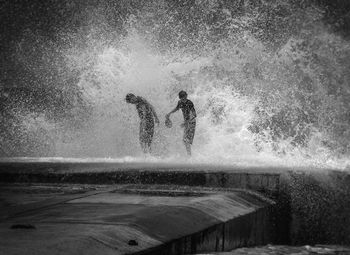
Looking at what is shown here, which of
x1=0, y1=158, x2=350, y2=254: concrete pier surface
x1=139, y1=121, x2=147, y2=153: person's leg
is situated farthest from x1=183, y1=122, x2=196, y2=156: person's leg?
x1=0, y1=158, x2=350, y2=254: concrete pier surface

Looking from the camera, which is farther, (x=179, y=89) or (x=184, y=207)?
(x=179, y=89)

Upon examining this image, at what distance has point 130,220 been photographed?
412 centimetres

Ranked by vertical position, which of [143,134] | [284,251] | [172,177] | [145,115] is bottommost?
[284,251]

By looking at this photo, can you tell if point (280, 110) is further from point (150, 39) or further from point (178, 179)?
point (178, 179)

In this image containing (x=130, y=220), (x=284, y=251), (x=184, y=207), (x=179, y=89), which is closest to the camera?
(x=130, y=220)

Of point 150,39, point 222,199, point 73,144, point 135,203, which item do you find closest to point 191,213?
point 135,203

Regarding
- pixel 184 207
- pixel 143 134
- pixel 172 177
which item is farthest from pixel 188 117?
pixel 184 207

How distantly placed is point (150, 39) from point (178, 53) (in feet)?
5.70

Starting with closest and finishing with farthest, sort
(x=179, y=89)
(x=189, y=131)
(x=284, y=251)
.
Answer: (x=284, y=251)
(x=189, y=131)
(x=179, y=89)

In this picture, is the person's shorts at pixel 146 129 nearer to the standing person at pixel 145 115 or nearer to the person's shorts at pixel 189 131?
the standing person at pixel 145 115

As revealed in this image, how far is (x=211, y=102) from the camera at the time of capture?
74.9 feet

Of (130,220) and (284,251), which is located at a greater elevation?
(130,220)

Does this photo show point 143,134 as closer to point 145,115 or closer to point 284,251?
point 145,115

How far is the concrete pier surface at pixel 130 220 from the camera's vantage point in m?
3.31
